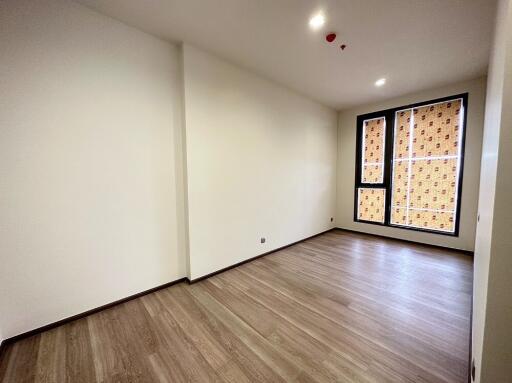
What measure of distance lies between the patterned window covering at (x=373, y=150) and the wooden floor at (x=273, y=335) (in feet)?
7.38

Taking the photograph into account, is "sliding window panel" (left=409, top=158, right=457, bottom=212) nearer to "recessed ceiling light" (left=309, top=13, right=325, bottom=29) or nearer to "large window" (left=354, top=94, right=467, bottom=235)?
"large window" (left=354, top=94, right=467, bottom=235)

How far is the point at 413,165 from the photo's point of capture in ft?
13.2

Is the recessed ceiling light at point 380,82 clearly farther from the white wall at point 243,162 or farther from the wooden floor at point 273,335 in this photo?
the wooden floor at point 273,335

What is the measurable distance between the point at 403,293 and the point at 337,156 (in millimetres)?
3365

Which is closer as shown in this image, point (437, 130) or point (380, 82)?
point (380, 82)

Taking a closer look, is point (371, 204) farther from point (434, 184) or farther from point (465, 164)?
point (465, 164)

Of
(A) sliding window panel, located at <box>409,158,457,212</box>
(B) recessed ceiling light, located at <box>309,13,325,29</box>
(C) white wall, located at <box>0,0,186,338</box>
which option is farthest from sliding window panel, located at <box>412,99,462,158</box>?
(C) white wall, located at <box>0,0,186,338</box>

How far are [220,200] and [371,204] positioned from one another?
358cm

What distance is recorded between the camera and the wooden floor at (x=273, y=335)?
4.69 feet

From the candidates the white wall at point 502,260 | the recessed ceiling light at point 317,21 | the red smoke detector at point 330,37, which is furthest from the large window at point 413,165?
the white wall at point 502,260

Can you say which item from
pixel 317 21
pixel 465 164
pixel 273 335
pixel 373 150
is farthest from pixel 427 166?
pixel 273 335

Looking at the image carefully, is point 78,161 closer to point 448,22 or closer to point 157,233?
point 157,233

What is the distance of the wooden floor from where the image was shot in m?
1.43

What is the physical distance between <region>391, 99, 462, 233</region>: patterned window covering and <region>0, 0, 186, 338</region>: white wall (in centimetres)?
427
